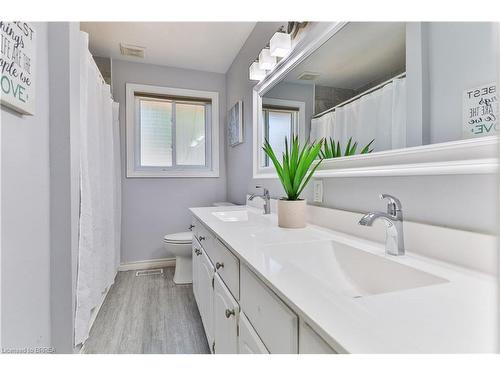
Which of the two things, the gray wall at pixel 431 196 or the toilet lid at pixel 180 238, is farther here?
the toilet lid at pixel 180 238

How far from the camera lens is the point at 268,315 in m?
0.59

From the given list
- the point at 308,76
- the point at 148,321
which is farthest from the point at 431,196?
the point at 148,321

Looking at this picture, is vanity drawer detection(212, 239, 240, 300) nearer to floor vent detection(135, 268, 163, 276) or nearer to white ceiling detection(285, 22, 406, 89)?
white ceiling detection(285, 22, 406, 89)

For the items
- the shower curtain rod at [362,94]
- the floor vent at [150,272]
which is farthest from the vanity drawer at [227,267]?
the floor vent at [150,272]

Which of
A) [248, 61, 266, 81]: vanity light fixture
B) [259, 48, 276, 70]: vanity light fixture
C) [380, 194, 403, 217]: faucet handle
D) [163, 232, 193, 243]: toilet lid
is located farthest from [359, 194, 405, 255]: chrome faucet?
[163, 232, 193, 243]: toilet lid

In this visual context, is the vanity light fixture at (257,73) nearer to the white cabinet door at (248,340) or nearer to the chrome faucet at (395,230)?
the chrome faucet at (395,230)

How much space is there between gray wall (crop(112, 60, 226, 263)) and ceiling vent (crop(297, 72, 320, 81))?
1729 mm

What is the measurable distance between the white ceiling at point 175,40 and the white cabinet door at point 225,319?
81.7 inches

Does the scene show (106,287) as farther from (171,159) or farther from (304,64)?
(304,64)

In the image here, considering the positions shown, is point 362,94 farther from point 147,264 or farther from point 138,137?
point 147,264

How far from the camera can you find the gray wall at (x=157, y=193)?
8.84ft

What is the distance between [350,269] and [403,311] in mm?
412

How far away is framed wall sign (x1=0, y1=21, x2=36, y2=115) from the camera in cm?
73
